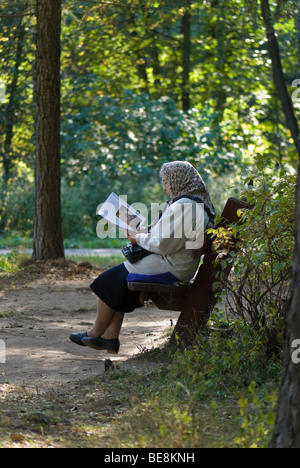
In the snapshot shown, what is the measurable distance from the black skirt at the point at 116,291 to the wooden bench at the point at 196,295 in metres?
0.14

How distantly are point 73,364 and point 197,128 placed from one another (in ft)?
41.3

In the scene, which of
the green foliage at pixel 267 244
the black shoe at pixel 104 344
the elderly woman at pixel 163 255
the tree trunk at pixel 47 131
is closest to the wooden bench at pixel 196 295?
the elderly woman at pixel 163 255

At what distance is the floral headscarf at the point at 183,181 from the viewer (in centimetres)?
556

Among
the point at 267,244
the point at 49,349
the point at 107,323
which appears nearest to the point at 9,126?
the point at 49,349

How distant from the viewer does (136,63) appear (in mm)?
21500

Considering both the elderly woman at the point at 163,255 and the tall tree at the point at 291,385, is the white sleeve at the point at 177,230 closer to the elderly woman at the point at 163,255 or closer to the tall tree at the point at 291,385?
the elderly woman at the point at 163,255

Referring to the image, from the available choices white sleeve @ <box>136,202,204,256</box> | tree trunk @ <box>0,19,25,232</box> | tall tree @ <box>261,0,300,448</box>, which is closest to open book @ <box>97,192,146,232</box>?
white sleeve @ <box>136,202,204,256</box>

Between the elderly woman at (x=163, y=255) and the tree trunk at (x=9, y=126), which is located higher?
the tree trunk at (x=9, y=126)

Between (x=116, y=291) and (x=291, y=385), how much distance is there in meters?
2.67

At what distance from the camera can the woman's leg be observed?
19.1 ft

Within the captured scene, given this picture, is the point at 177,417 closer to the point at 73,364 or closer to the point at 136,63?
the point at 73,364

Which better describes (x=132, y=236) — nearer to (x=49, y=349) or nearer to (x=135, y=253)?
(x=135, y=253)

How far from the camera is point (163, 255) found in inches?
219

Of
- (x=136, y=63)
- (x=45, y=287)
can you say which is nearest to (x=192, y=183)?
(x=45, y=287)
